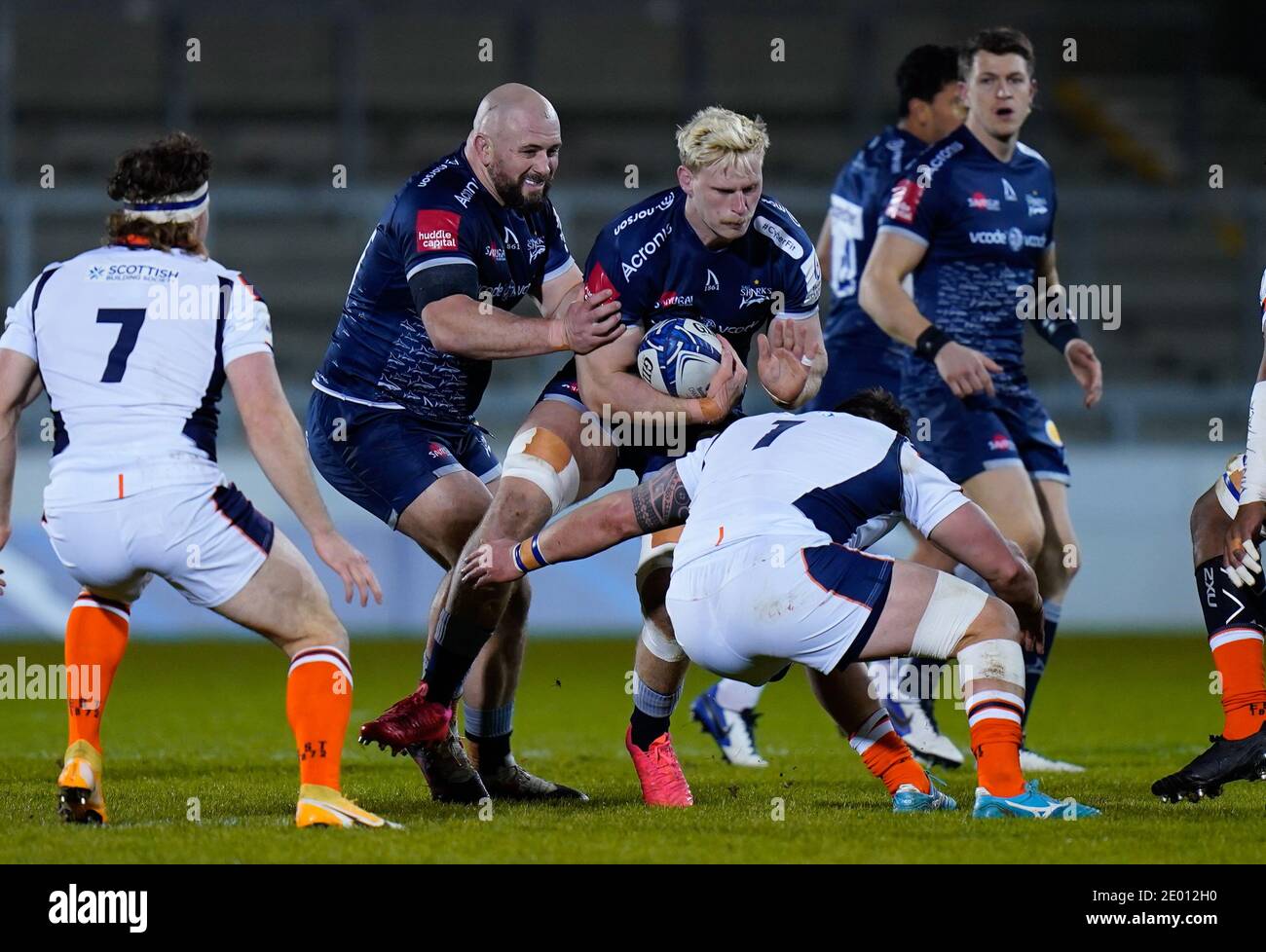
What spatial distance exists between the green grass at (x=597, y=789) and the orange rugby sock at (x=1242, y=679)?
0.29 m

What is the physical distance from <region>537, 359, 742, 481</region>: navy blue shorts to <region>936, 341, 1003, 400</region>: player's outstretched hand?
4.28ft

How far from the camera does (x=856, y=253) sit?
9.17 metres

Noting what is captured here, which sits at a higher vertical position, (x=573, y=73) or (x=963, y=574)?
(x=573, y=73)

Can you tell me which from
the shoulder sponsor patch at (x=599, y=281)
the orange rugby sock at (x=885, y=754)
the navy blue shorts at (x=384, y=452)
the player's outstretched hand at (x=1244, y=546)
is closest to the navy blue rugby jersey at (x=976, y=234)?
the shoulder sponsor patch at (x=599, y=281)

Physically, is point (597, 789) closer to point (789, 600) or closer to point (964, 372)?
point (789, 600)

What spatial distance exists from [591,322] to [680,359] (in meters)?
0.37

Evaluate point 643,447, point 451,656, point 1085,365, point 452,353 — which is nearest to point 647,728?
point 451,656

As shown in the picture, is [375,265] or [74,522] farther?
[375,265]

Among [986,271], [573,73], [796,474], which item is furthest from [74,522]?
[573,73]

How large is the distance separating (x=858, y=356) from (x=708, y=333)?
2723 mm

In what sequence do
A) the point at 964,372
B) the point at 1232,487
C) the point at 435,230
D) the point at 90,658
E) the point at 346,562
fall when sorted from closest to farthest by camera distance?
the point at 346,562, the point at 90,658, the point at 1232,487, the point at 435,230, the point at 964,372

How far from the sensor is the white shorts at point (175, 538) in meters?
5.27

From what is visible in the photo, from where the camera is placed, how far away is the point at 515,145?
6773mm
